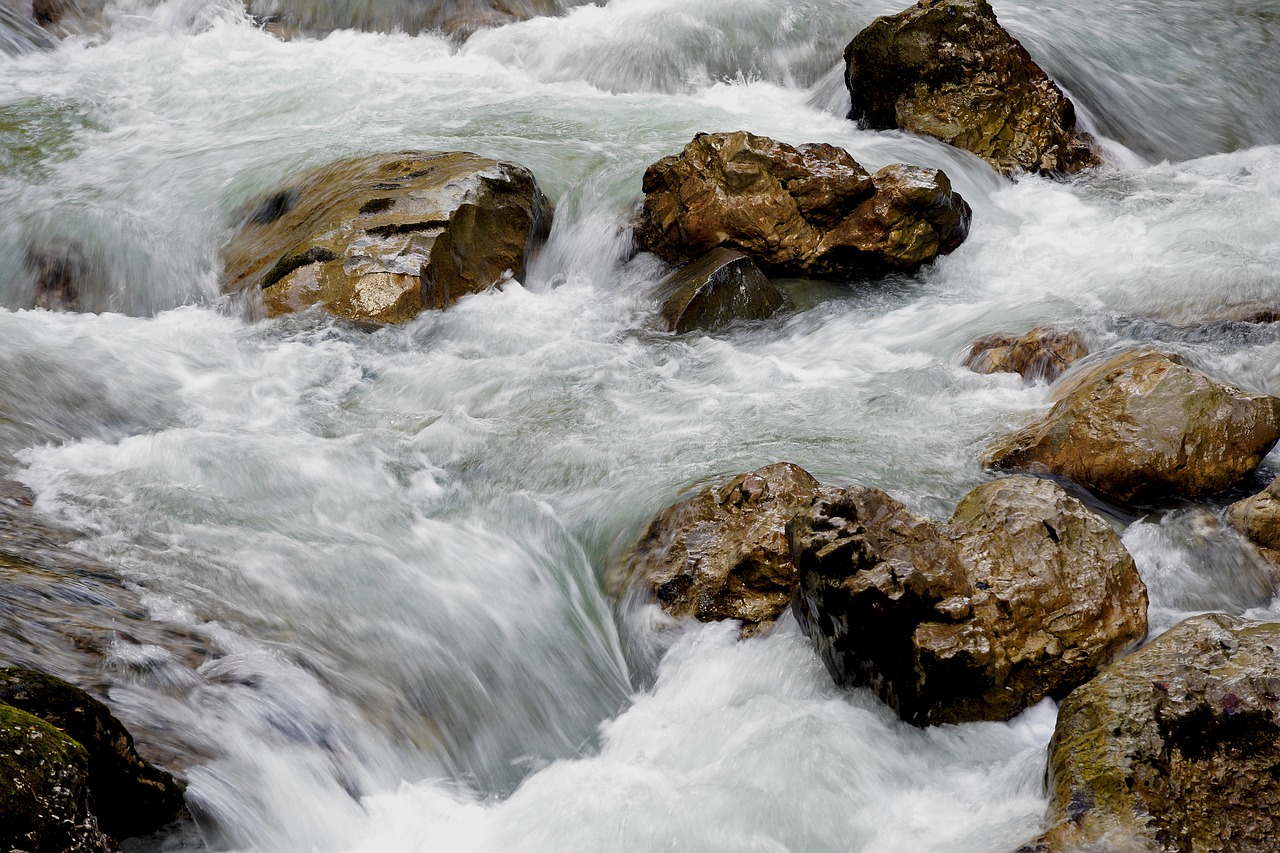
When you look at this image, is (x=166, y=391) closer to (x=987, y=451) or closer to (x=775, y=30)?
(x=987, y=451)

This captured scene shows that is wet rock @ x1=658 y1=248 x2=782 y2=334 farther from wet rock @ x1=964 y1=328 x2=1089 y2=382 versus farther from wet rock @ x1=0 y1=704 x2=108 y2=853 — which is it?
wet rock @ x1=0 y1=704 x2=108 y2=853

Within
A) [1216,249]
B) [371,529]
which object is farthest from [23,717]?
[1216,249]

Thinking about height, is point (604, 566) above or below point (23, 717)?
below

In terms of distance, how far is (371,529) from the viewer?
5324mm

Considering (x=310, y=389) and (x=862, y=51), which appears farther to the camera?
(x=862, y=51)

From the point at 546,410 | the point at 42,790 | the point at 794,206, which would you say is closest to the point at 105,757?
the point at 42,790

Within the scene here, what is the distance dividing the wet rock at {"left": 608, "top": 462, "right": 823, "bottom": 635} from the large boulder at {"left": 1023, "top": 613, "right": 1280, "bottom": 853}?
1.47m

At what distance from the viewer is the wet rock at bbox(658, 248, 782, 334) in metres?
7.48

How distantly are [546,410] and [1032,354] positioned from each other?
2.87 meters

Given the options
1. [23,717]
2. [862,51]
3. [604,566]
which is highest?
[862,51]

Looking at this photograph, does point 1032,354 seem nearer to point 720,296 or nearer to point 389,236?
point 720,296

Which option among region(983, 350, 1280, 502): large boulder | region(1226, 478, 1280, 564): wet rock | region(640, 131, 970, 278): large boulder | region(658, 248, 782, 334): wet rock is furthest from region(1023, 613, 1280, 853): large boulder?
region(640, 131, 970, 278): large boulder

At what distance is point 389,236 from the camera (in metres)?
7.52

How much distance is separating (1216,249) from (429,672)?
6.44 metres
